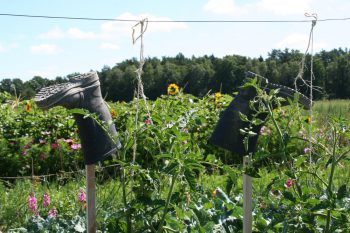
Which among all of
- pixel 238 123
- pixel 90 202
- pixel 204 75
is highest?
pixel 238 123

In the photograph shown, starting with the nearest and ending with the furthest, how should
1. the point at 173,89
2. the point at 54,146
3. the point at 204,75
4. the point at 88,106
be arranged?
the point at 88,106, the point at 54,146, the point at 173,89, the point at 204,75

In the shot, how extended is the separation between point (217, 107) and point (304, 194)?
4595 millimetres

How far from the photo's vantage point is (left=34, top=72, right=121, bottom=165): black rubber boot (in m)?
2.08

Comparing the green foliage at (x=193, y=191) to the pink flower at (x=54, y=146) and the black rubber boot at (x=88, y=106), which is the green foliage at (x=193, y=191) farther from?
the pink flower at (x=54, y=146)

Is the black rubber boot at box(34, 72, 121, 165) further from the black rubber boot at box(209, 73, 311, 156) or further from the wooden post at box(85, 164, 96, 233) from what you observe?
the black rubber boot at box(209, 73, 311, 156)

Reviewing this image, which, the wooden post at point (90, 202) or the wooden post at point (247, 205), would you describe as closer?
the wooden post at point (247, 205)

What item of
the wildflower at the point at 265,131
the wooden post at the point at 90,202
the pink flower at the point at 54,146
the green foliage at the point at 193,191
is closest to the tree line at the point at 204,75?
the wildflower at the point at 265,131

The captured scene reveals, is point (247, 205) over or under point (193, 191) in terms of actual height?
under

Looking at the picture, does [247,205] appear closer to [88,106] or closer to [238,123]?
[238,123]

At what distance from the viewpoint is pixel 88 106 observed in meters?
2.15

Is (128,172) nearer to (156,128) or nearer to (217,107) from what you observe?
(156,128)

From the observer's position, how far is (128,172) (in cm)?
209

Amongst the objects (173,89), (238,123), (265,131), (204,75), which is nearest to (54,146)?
(173,89)

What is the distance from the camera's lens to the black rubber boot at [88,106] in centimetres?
208
